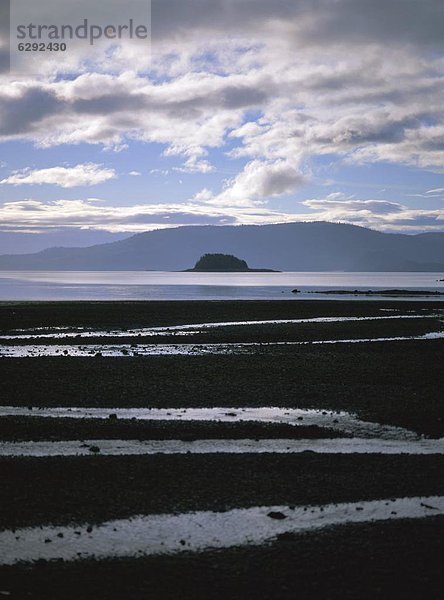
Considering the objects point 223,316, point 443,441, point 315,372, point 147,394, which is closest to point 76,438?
point 147,394

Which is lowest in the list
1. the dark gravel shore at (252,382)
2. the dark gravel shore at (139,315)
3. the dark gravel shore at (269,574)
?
the dark gravel shore at (269,574)

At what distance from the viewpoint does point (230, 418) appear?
17.2 metres

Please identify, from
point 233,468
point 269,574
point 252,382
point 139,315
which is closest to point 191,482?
point 233,468

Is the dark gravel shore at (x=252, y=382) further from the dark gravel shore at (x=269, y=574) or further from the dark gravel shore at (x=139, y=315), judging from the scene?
the dark gravel shore at (x=139, y=315)

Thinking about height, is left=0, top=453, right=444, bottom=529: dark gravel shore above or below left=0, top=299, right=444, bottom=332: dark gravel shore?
below

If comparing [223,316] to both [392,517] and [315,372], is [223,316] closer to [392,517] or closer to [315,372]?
[315,372]

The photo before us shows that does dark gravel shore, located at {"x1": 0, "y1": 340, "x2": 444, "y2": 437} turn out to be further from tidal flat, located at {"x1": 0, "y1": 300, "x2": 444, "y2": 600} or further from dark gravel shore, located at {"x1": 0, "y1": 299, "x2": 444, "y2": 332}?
dark gravel shore, located at {"x1": 0, "y1": 299, "x2": 444, "y2": 332}

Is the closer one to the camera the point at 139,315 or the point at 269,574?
the point at 269,574

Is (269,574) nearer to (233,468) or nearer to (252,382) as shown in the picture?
(233,468)

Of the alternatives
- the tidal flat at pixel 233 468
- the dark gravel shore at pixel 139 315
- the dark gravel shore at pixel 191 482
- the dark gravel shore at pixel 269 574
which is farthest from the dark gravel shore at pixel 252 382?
the dark gravel shore at pixel 139 315

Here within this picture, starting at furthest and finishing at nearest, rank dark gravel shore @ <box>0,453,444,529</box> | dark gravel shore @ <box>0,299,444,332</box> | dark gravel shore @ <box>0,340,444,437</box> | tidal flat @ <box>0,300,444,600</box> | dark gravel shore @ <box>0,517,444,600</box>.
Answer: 1. dark gravel shore @ <box>0,299,444,332</box>
2. dark gravel shore @ <box>0,340,444,437</box>
3. dark gravel shore @ <box>0,453,444,529</box>
4. tidal flat @ <box>0,300,444,600</box>
5. dark gravel shore @ <box>0,517,444,600</box>

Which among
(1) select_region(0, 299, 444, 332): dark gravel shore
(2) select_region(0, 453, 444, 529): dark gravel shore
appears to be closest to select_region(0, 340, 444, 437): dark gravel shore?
(2) select_region(0, 453, 444, 529): dark gravel shore

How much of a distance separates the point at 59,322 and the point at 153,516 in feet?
141

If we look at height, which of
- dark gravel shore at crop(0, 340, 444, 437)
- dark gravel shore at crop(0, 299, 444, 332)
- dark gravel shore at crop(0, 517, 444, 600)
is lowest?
dark gravel shore at crop(0, 517, 444, 600)
